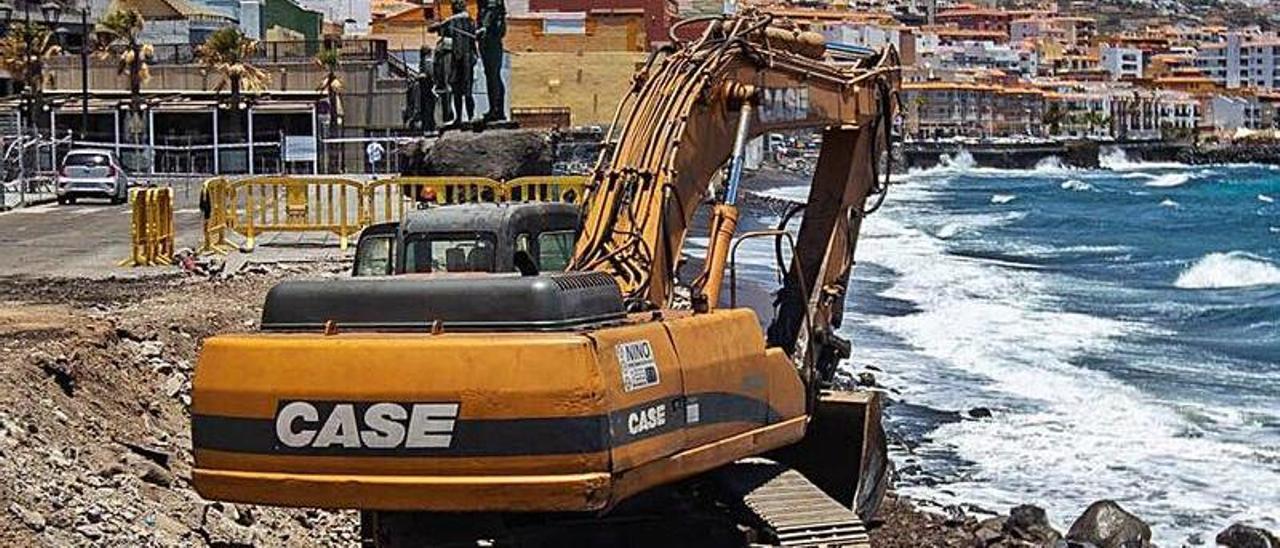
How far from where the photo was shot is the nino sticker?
27.7 ft

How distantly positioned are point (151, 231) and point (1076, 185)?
4066 inches

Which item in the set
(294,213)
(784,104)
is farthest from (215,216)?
(784,104)

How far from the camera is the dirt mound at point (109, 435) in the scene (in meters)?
11.8

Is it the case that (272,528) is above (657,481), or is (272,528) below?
below

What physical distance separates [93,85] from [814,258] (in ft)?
172

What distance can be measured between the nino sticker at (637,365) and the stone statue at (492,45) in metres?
20.0

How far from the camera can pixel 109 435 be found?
46.1 ft

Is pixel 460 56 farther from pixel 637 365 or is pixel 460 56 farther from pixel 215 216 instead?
pixel 637 365

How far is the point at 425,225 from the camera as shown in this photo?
11.2 m

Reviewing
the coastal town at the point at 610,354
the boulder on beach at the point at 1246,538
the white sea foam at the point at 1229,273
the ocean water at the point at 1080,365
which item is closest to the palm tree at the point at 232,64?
the coastal town at the point at 610,354

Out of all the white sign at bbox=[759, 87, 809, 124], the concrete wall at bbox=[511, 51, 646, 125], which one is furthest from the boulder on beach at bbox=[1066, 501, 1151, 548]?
the concrete wall at bbox=[511, 51, 646, 125]

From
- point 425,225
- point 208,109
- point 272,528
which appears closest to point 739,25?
point 425,225

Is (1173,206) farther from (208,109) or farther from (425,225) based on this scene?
(425,225)

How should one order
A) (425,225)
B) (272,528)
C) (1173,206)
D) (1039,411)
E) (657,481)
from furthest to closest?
(1173,206)
(1039,411)
(272,528)
(425,225)
(657,481)
